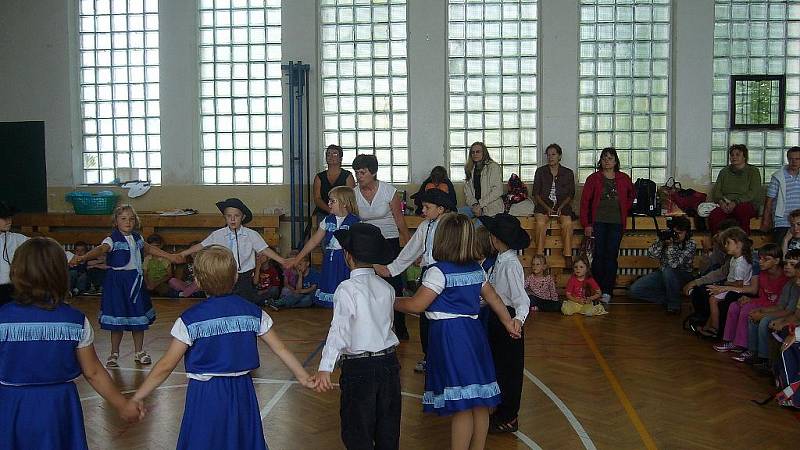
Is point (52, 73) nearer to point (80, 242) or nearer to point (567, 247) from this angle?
point (80, 242)

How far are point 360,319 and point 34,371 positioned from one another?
1.49 meters

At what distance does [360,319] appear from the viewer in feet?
13.5

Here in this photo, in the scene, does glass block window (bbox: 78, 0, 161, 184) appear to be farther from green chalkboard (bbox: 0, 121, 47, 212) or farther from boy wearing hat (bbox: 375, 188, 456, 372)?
boy wearing hat (bbox: 375, 188, 456, 372)

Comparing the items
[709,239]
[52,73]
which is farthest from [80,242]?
[709,239]

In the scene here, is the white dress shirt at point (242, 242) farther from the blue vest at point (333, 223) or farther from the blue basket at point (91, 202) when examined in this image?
the blue basket at point (91, 202)

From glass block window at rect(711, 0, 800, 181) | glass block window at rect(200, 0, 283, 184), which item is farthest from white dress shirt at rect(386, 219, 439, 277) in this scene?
glass block window at rect(711, 0, 800, 181)

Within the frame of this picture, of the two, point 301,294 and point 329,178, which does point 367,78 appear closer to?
point 329,178

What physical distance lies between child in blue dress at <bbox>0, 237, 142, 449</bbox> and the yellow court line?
350 cm

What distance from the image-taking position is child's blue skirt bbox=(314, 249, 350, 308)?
6.93 m

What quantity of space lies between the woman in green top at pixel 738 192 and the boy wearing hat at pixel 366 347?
763cm

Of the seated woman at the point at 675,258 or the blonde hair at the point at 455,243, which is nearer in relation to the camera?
the blonde hair at the point at 455,243

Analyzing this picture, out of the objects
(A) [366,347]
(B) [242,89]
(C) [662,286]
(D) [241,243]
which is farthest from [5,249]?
(C) [662,286]

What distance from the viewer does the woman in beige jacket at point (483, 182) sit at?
1098 centimetres

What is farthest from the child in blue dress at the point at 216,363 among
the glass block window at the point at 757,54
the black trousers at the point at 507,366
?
the glass block window at the point at 757,54
